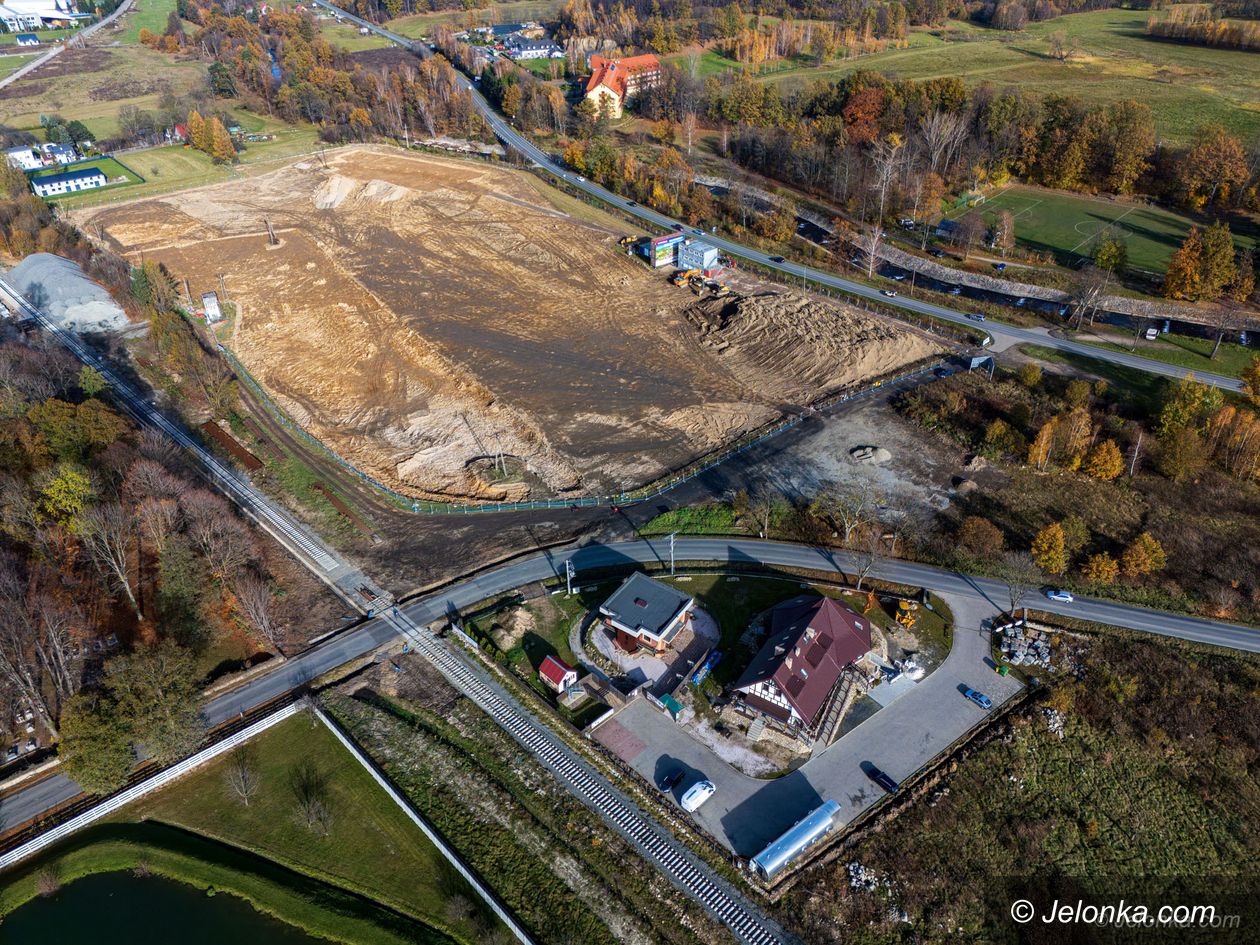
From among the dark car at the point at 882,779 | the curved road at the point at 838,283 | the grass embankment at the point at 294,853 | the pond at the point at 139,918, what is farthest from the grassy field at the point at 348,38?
the dark car at the point at 882,779

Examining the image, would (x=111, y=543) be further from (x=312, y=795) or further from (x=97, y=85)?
(x=97, y=85)

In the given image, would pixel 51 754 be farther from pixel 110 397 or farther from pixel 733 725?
pixel 110 397

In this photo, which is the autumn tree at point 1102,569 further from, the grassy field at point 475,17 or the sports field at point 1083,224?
the grassy field at point 475,17

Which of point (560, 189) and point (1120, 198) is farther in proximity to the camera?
point (560, 189)

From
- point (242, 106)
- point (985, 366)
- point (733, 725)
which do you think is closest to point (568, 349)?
point (985, 366)

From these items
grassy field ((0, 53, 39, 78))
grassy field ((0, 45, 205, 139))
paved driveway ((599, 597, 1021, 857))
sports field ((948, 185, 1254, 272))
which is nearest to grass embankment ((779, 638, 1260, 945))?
paved driveway ((599, 597, 1021, 857))

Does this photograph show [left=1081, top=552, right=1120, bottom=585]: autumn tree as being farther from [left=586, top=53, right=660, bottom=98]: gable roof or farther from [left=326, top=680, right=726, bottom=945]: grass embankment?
[left=586, top=53, right=660, bottom=98]: gable roof

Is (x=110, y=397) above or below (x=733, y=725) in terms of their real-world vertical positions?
above

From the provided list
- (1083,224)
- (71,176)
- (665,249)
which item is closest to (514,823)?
(665,249)
